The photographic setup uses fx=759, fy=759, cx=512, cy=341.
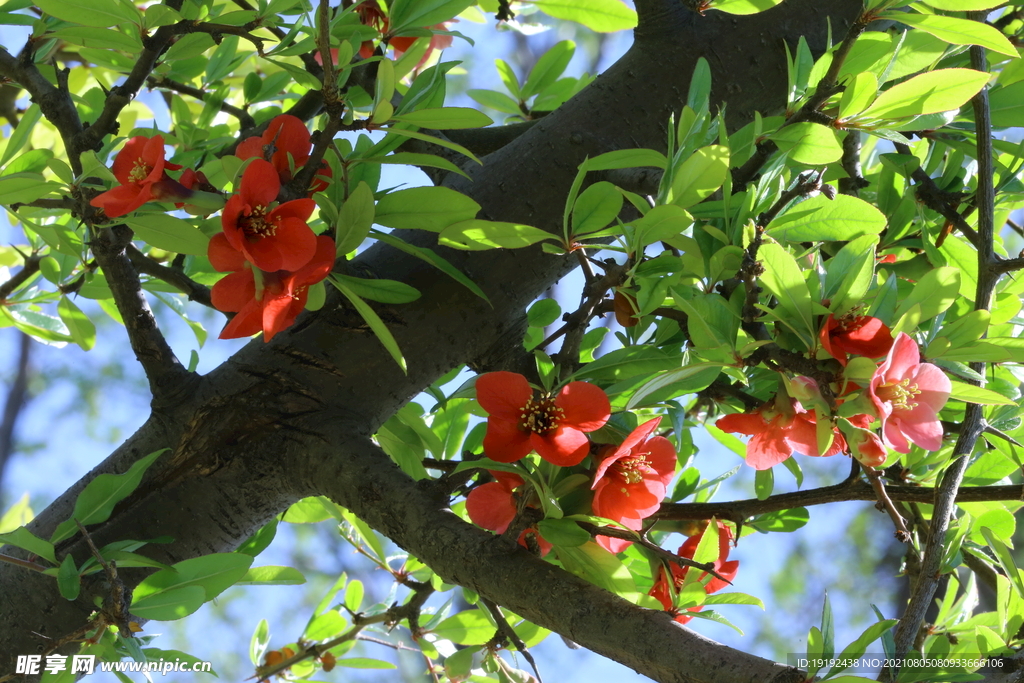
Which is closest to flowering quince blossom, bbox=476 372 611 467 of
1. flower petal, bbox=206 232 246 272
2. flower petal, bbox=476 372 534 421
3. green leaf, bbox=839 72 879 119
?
flower petal, bbox=476 372 534 421

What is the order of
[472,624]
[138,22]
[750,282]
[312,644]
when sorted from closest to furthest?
[750,282] → [138,22] → [472,624] → [312,644]

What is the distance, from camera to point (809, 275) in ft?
1.86

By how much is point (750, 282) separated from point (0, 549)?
2.49 ft

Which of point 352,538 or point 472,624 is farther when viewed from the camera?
point 352,538

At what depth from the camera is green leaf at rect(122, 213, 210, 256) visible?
59cm

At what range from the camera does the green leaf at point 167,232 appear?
59 centimetres

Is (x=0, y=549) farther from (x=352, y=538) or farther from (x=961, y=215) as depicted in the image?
(x=961, y=215)

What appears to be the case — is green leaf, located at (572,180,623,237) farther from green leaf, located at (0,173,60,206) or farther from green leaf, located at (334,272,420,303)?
green leaf, located at (0,173,60,206)

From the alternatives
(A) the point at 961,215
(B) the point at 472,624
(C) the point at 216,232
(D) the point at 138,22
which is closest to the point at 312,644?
(B) the point at 472,624

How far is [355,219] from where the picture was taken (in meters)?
0.58

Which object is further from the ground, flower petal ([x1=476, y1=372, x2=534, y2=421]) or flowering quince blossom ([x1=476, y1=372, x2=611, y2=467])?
flower petal ([x1=476, y1=372, x2=534, y2=421])

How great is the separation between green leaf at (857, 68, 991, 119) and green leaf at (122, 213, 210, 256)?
558 mm

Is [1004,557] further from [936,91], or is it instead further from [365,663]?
[365,663]

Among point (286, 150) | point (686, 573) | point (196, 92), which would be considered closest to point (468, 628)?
point (686, 573)
